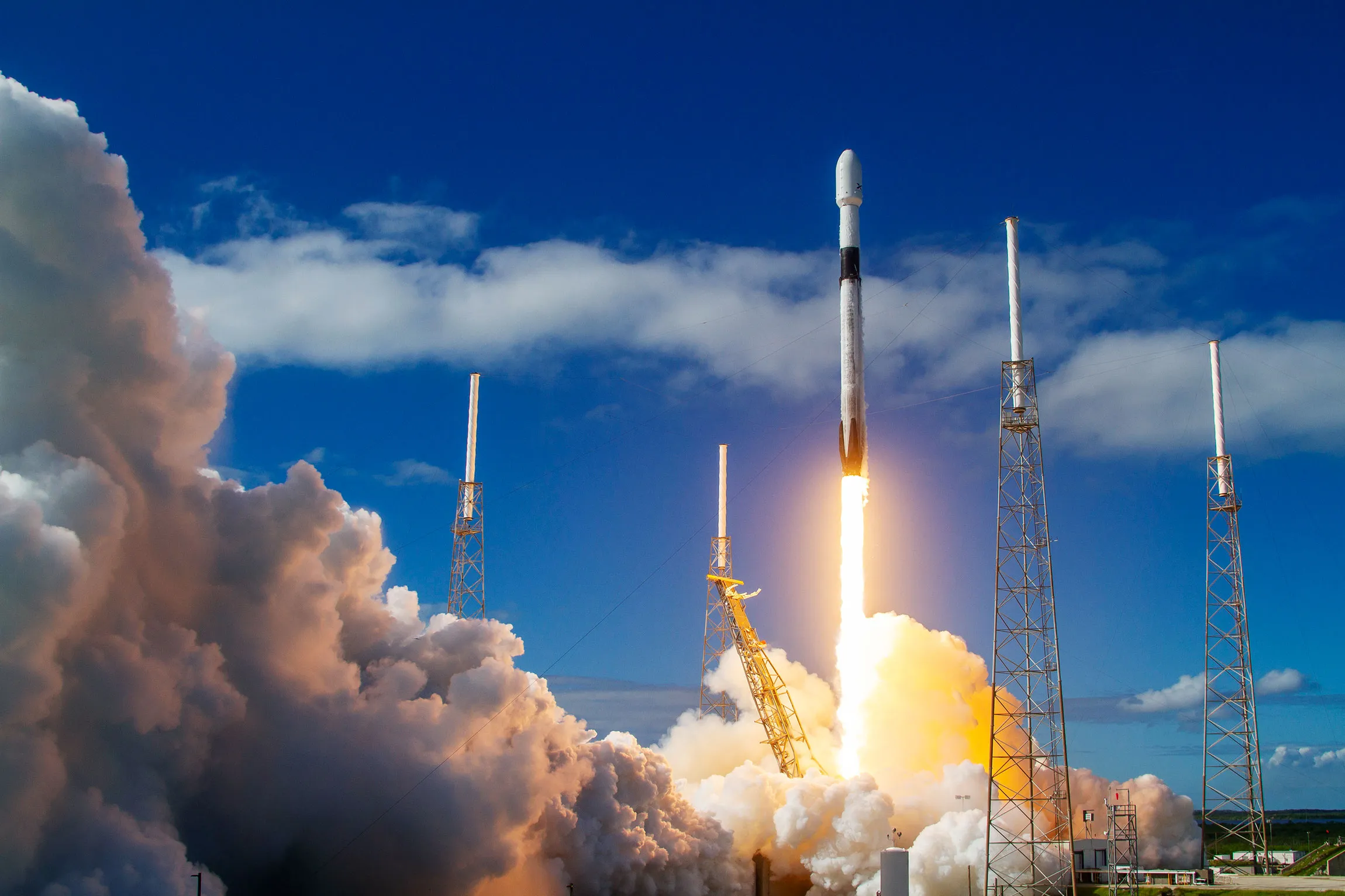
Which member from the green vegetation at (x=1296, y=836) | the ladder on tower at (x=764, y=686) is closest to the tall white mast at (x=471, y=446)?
the ladder on tower at (x=764, y=686)

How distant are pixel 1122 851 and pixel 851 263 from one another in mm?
26166

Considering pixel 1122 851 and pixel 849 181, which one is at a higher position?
pixel 849 181

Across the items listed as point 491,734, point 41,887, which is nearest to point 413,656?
point 491,734

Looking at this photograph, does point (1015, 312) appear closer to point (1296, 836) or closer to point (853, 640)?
point (853, 640)

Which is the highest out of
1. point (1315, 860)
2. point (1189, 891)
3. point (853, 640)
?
point (853, 640)

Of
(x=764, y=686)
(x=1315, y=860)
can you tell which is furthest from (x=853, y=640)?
→ (x=1315, y=860)

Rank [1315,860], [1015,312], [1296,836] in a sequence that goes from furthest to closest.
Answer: [1296,836], [1315,860], [1015,312]

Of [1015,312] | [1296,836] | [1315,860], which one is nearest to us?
[1015,312]

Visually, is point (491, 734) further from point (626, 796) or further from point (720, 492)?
point (720, 492)

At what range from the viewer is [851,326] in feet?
165

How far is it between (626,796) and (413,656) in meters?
9.81

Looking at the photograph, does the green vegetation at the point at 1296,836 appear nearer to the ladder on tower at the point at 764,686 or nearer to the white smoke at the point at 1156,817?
the white smoke at the point at 1156,817

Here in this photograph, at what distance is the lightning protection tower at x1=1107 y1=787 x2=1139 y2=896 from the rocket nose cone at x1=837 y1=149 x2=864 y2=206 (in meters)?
24.5

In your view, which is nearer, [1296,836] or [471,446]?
[471,446]
